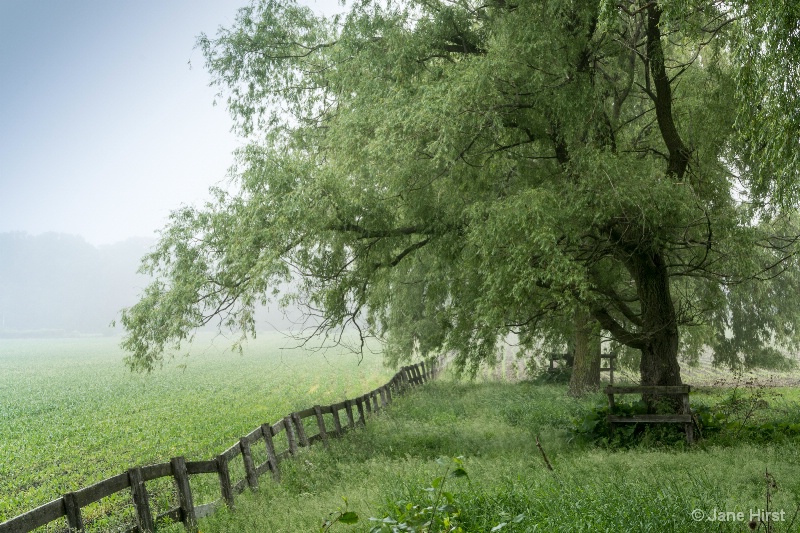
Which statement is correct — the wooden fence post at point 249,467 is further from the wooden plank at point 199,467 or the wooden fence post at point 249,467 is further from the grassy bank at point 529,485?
the wooden plank at point 199,467

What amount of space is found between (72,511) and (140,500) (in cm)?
103

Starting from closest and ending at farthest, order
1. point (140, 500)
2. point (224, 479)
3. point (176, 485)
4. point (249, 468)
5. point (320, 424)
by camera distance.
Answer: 1. point (140, 500)
2. point (176, 485)
3. point (224, 479)
4. point (249, 468)
5. point (320, 424)

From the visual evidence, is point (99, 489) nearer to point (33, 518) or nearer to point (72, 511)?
point (72, 511)

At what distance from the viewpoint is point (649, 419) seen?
1233 centimetres

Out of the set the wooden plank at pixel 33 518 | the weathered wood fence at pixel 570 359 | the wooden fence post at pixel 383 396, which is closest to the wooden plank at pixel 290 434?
the wooden plank at pixel 33 518

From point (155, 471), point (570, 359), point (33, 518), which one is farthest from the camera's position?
point (570, 359)

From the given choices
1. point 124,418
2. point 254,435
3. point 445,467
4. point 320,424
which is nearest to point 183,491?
point 254,435

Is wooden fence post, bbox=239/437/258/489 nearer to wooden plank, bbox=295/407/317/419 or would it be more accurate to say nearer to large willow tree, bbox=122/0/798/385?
wooden plank, bbox=295/407/317/419

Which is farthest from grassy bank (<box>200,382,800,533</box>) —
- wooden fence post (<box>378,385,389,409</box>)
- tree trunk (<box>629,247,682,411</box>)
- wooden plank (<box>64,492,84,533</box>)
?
wooden fence post (<box>378,385,389,409</box>)

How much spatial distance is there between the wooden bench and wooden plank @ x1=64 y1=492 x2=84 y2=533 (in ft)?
30.8

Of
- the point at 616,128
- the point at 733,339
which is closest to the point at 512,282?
A: the point at 616,128

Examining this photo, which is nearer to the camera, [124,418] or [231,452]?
[231,452]

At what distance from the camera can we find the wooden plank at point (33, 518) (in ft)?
17.9

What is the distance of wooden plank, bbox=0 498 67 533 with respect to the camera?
17.9 feet
